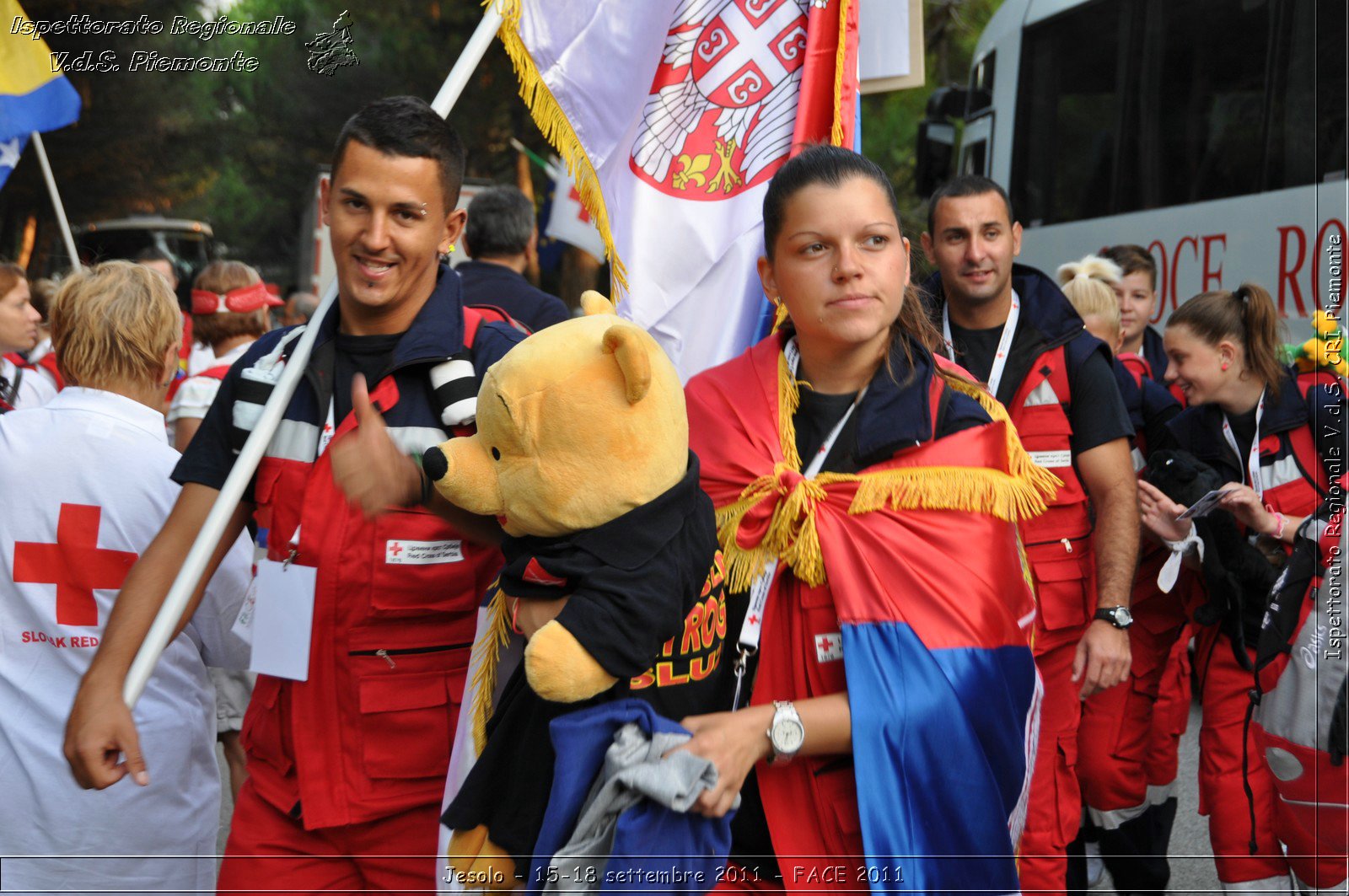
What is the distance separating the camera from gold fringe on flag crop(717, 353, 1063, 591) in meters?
2.43

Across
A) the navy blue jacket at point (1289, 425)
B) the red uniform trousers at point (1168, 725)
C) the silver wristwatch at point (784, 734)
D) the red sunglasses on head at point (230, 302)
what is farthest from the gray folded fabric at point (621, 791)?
the red sunglasses on head at point (230, 302)

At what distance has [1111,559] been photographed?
4066 millimetres

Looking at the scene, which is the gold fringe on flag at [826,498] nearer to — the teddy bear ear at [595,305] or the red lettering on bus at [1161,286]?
the teddy bear ear at [595,305]

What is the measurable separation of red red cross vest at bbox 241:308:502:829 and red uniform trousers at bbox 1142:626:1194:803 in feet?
10.8

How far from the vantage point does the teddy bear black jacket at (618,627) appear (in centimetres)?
211

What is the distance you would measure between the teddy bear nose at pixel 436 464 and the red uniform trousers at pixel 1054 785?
228 centimetres

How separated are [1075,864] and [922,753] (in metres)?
3.09

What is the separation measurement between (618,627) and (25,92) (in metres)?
5.56

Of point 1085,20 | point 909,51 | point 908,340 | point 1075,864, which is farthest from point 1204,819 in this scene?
point 1085,20

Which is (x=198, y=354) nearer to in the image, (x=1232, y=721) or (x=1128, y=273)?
(x=1128, y=273)

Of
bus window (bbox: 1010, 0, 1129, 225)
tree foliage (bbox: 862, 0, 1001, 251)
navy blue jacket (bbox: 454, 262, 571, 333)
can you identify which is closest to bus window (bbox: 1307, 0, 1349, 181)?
bus window (bbox: 1010, 0, 1129, 225)

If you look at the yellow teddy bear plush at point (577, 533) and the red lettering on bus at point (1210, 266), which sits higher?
the red lettering on bus at point (1210, 266)

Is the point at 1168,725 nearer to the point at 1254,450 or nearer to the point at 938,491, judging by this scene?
the point at 1254,450

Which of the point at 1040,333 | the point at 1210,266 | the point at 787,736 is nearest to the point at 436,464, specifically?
the point at 787,736
